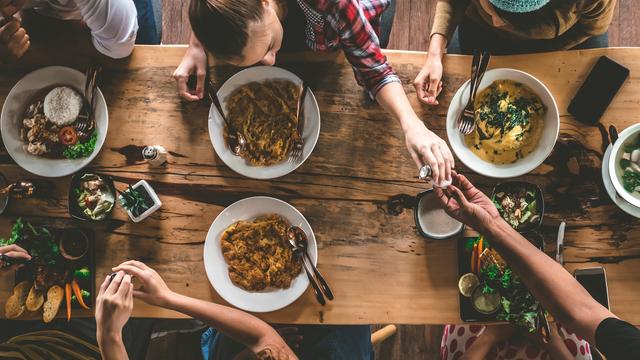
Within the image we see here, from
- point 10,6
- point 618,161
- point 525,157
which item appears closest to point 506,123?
point 525,157

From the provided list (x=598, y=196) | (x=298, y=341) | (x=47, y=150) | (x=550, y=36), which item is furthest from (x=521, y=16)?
(x=47, y=150)

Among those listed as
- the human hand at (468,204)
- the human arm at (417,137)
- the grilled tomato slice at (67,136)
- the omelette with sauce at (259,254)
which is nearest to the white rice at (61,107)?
the grilled tomato slice at (67,136)

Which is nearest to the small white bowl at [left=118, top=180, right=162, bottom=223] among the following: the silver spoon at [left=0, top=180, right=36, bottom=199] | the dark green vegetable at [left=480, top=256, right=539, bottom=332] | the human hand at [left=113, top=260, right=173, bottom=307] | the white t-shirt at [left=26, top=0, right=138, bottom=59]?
the human hand at [left=113, top=260, right=173, bottom=307]

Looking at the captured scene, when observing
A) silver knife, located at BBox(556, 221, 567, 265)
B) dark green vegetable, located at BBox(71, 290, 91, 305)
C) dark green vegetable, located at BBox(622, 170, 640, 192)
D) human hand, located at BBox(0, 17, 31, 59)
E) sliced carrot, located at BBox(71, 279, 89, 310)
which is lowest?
dark green vegetable, located at BBox(71, 290, 91, 305)

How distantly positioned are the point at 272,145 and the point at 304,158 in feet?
0.44

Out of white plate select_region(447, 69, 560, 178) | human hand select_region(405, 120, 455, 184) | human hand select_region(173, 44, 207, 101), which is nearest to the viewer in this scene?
human hand select_region(405, 120, 455, 184)

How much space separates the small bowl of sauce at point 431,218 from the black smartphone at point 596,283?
48 cm

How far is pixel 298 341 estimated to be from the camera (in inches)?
86.5

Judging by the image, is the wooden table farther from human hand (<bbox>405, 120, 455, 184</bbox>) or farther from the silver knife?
human hand (<bbox>405, 120, 455, 184</bbox>)

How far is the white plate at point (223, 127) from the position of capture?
185 centimetres

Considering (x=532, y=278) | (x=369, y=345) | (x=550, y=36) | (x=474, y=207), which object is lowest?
(x=369, y=345)

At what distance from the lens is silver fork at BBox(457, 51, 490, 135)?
71.6 inches

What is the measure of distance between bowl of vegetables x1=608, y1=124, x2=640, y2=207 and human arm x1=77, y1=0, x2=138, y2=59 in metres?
A: 1.80

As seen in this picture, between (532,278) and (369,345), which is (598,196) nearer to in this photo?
(532,278)
